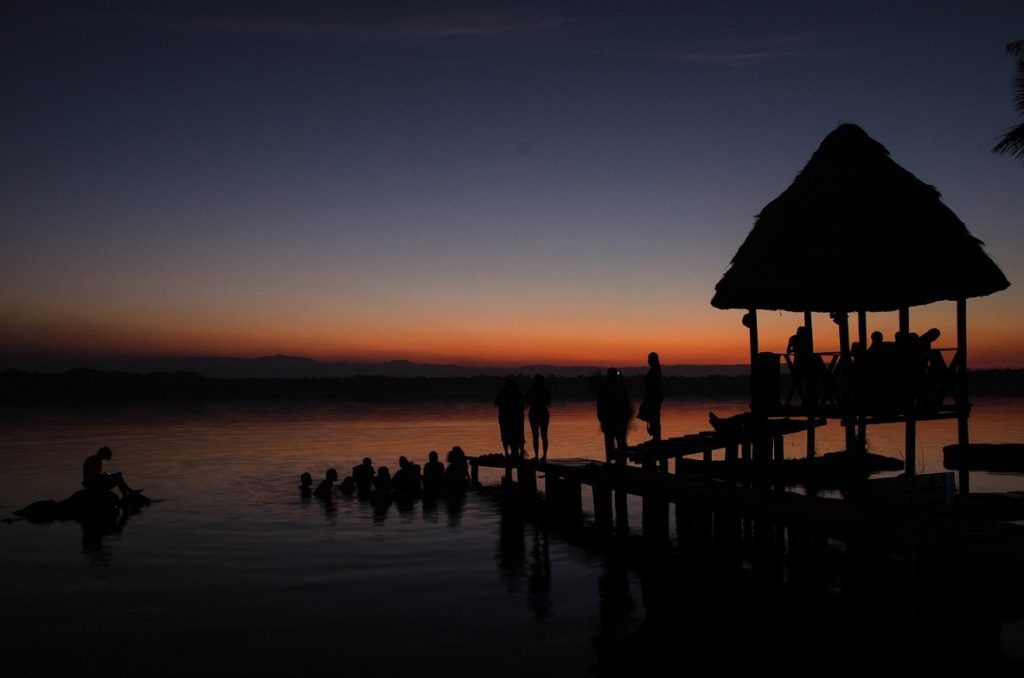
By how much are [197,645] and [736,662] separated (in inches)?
286

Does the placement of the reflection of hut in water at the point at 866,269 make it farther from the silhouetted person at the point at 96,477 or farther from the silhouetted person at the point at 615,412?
the silhouetted person at the point at 96,477

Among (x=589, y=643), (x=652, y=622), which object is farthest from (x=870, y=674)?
(x=589, y=643)

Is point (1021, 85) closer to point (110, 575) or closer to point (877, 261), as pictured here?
point (877, 261)

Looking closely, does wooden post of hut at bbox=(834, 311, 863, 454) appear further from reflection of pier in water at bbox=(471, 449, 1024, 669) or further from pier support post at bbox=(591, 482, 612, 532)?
pier support post at bbox=(591, 482, 612, 532)

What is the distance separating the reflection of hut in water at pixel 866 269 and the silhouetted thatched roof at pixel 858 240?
2 centimetres

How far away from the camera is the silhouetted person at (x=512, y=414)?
23.3 meters

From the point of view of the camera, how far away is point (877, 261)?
42.3 ft

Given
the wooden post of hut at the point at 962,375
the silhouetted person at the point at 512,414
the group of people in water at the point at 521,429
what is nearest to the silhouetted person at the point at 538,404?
the group of people in water at the point at 521,429

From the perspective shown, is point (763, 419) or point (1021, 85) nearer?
point (763, 419)

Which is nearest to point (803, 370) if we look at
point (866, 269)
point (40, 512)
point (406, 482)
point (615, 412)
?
point (866, 269)

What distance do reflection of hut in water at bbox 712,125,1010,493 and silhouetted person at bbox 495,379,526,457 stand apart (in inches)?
379

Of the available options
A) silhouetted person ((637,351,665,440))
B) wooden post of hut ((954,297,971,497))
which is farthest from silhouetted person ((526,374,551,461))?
wooden post of hut ((954,297,971,497))

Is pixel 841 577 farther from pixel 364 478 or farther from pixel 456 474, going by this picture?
pixel 364 478

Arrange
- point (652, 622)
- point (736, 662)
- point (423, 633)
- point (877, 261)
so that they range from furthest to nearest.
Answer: point (877, 261), point (423, 633), point (652, 622), point (736, 662)
